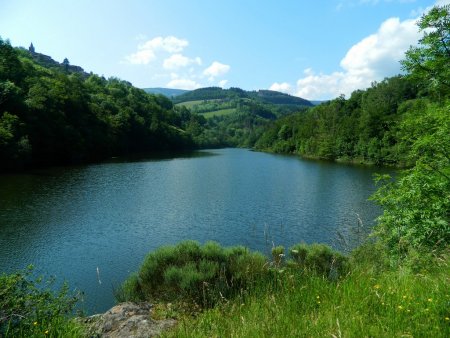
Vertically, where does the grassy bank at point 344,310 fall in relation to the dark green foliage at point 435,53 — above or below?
below

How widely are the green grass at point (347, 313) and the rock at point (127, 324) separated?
5.39 feet

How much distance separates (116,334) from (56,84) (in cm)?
9171

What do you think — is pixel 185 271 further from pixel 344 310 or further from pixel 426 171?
pixel 426 171

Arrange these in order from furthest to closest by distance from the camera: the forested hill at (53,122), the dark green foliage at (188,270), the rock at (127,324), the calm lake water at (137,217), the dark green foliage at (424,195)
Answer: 1. the forested hill at (53,122)
2. the calm lake water at (137,217)
3. the dark green foliage at (424,195)
4. the dark green foliage at (188,270)
5. the rock at (127,324)

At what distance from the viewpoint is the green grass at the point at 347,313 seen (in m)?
3.49

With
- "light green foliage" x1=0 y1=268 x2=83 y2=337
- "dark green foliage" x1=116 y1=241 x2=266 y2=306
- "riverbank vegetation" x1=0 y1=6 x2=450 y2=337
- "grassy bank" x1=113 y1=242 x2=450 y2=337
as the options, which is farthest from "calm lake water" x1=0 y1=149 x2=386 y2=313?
"light green foliage" x1=0 y1=268 x2=83 y2=337

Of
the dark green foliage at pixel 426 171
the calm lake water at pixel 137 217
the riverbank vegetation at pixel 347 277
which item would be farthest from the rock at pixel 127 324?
the dark green foliage at pixel 426 171

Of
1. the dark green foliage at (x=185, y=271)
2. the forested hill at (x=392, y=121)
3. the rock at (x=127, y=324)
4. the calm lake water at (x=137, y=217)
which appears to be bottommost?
the calm lake water at (x=137, y=217)

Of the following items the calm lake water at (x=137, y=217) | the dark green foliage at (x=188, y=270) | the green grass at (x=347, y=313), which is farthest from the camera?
the calm lake water at (x=137, y=217)

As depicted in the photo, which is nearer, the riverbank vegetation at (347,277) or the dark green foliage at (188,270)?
the riverbank vegetation at (347,277)

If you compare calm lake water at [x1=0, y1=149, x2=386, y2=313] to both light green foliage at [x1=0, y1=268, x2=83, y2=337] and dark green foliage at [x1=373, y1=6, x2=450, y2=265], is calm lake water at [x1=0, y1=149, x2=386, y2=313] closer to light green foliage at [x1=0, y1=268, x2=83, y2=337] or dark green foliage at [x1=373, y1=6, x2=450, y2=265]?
dark green foliage at [x1=373, y1=6, x2=450, y2=265]

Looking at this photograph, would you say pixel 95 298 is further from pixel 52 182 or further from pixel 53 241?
pixel 52 182

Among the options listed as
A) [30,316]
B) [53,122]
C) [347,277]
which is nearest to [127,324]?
[30,316]

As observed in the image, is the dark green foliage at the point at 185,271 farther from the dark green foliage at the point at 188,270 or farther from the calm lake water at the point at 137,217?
the calm lake water at the point at 137,217
